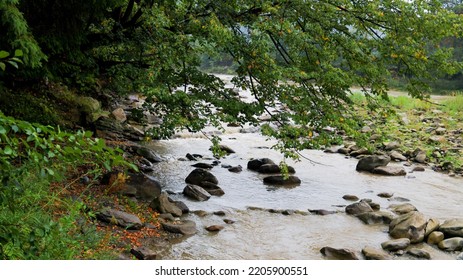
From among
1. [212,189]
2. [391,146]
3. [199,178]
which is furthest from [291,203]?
[391,146]

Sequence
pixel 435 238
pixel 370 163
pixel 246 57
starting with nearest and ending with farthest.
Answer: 1. pixel 435 238
2. pixel 246 57
3. pixel 370 163

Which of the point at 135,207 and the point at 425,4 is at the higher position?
the point at 425,4

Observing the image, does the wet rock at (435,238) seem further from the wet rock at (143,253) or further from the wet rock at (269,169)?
the wet rock at (269,169)

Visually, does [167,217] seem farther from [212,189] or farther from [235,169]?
[235,169]

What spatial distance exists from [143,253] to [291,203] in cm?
460

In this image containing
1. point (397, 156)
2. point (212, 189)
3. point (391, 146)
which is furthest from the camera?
point (391, 146)

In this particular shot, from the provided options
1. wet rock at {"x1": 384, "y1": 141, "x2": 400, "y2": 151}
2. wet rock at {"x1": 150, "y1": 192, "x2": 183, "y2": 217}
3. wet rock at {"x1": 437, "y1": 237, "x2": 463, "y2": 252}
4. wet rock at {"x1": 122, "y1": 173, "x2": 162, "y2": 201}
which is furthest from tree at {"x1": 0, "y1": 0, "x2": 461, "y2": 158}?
wet rock at {"x1": 384, "y1": 141, "x2": 400, "y2": 151}

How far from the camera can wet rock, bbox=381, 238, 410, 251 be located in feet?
26.1

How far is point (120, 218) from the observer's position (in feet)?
25.2

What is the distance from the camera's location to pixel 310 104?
895 cm

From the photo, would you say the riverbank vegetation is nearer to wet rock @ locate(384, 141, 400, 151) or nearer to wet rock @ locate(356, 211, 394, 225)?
wet rock @ locate(356, 211, 394, 225)

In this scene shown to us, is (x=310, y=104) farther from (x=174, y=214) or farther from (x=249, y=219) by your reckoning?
(x=174, y=214)

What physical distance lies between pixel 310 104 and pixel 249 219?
2.44m
